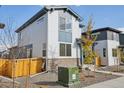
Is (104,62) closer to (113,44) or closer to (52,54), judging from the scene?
(113,44)

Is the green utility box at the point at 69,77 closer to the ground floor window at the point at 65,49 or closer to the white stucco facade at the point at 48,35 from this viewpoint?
the white stucco facade at the point at 48,35

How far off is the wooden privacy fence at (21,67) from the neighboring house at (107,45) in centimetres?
1184

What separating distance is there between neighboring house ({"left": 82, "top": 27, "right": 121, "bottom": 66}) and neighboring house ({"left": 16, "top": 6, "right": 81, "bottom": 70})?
7.80m

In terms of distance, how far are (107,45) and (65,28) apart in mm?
10075

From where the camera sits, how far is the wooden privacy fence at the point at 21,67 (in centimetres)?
1738

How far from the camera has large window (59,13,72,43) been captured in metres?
20.3

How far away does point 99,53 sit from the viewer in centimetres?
2950

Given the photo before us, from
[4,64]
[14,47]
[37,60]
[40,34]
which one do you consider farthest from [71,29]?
[14,47]

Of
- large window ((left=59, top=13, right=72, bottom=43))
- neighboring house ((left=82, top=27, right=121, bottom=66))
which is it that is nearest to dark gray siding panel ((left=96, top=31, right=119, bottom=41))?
neighboring house ((left=82, top=27, right=121, bottom=66))

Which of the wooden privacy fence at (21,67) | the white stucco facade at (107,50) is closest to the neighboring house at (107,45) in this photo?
the white stucco facade at (107,50)

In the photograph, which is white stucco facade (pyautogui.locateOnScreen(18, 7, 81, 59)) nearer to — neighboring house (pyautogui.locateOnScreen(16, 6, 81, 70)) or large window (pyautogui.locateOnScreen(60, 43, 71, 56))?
neighboring house (pyautogui.locateOnScreen(16, 6, 81, 70))

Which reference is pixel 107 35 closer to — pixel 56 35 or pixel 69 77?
pixel 56 35

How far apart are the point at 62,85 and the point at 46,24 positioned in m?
8.57

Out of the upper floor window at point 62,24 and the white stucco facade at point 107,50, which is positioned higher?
the upper floor window at point 62,24
